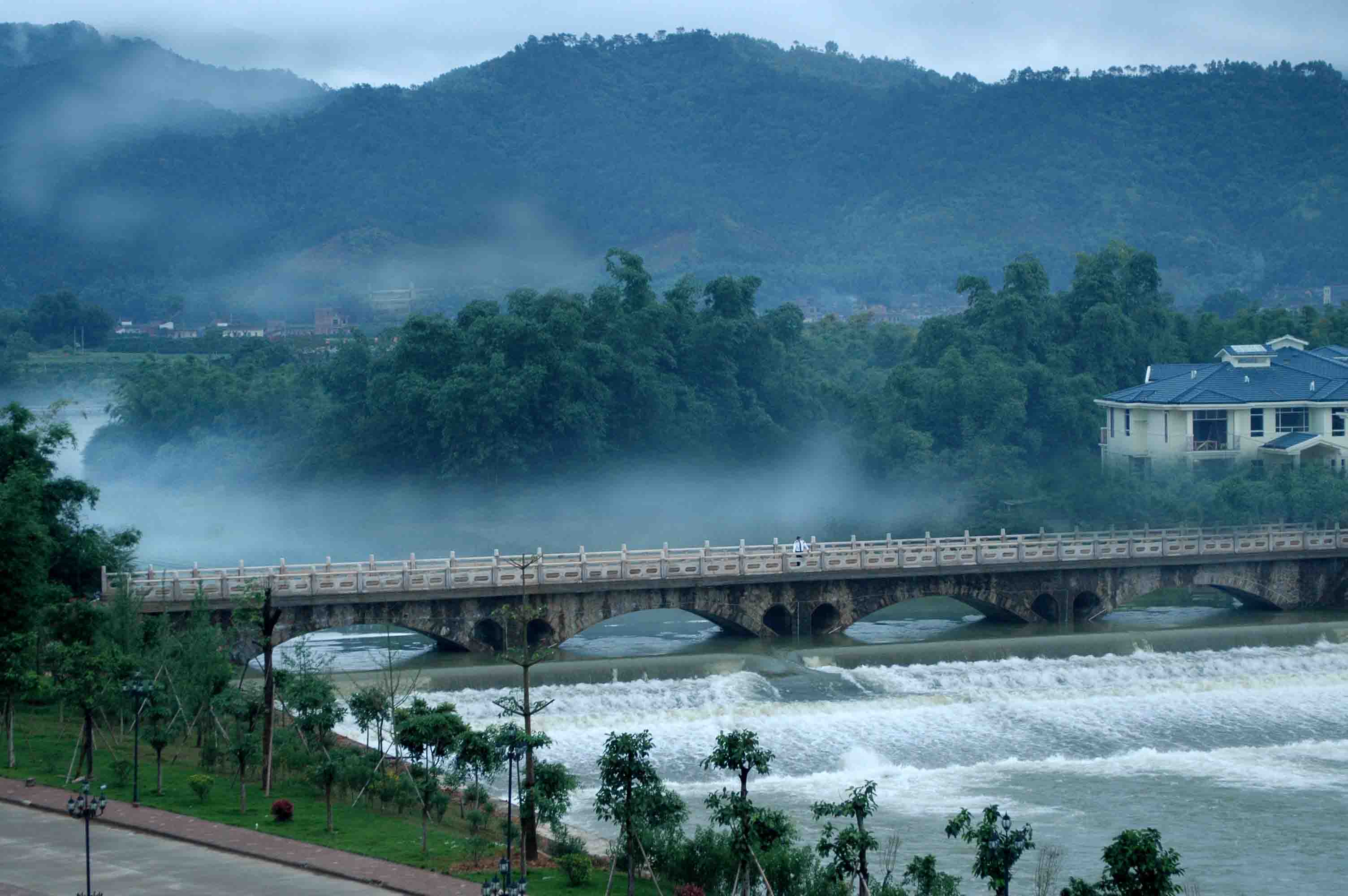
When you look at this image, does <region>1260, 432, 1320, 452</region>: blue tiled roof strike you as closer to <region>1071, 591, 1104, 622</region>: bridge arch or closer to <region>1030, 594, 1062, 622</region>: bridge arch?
<region>1071, 591, 1104, 622</region>: bridge arch

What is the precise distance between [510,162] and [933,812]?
509 feet

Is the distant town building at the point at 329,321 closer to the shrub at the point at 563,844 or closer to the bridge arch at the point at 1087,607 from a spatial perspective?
the bridge arch at the point at 1087,607

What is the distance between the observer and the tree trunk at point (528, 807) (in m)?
29.6

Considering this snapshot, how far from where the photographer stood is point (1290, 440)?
71.4 meters

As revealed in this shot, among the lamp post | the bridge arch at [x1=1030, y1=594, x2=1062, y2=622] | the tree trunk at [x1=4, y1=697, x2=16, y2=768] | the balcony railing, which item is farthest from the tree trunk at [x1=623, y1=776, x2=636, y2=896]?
the balcony railing

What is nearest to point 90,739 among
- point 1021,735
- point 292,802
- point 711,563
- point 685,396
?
point 292,802

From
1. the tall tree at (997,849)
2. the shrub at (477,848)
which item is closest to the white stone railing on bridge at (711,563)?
the shrub at (477,848)

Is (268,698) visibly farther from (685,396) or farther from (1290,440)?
(685,396)

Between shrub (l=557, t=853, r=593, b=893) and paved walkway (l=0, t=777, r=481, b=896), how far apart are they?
69.2 inches

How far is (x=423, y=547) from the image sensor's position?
7988 centimetres

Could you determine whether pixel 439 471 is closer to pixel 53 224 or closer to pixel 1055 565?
pixel 1055 565

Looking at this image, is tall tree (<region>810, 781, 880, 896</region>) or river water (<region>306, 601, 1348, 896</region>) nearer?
tall tree (<region>810, 781, 880, 896</region>)

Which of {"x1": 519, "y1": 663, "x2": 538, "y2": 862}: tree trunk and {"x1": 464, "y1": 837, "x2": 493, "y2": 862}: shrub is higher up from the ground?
{"x1": 519, "y1": 663, "x2": 538, "y2": 862}: tree trunk

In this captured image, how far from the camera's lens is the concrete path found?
27844 mm
